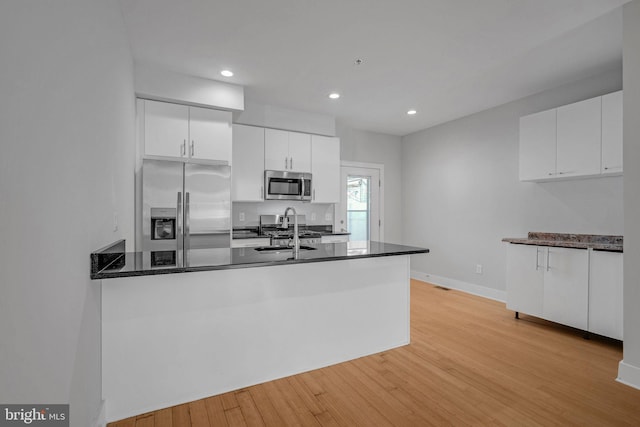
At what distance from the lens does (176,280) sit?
73.3 inches

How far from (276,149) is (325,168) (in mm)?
842

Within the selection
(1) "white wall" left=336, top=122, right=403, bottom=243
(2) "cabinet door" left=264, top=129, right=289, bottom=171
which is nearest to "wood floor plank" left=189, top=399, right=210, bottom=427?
(2) "cabinet door" left=264, top=129, right=289, bottom=171

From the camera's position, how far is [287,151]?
4.48 m

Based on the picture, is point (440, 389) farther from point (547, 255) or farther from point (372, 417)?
point (547, 255)

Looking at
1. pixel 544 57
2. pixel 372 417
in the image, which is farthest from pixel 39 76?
pixel 544 57

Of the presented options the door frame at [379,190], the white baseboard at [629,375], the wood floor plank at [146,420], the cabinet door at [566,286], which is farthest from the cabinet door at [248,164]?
the white baseboard at [629,375]

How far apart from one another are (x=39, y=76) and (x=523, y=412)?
2828mm

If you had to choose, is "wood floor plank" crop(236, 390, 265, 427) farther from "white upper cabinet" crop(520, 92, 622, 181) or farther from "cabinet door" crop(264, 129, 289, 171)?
"white upper cabinet" crop(520, 92, 622, 181)

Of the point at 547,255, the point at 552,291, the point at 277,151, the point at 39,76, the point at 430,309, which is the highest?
the point at 277,151

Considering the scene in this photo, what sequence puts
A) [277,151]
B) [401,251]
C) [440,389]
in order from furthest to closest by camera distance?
[277,151] → [401,251] → [440,389]

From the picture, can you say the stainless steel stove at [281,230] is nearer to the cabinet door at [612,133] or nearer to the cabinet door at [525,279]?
the cabinet door at [525,279]

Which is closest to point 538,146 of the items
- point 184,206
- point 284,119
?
point 284,119

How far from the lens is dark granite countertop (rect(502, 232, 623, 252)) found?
2918mm

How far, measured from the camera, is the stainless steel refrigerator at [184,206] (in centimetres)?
316
